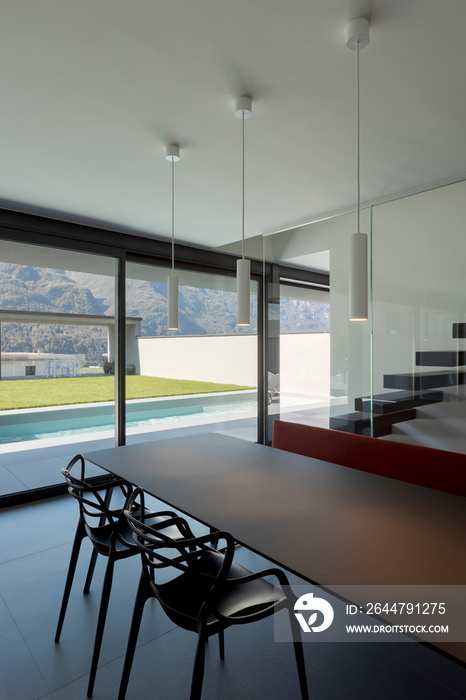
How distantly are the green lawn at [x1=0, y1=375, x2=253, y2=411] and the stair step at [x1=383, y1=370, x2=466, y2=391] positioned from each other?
95.7 inches

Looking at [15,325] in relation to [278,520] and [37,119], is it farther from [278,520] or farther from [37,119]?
[278,520]

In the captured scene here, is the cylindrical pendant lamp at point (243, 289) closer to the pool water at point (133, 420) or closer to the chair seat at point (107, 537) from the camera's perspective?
the chair seat at point (107, 537)

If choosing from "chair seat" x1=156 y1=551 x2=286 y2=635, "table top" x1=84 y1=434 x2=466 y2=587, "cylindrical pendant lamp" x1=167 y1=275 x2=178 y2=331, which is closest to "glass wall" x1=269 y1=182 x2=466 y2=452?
"table top" x1=84 y1=434 x2=466 y2=587

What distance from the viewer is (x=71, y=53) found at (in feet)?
5.66

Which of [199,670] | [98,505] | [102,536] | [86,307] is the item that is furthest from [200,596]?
[86,307]

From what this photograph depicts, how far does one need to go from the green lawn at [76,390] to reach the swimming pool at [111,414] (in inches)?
2.6

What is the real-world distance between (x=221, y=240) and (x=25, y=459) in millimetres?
2917

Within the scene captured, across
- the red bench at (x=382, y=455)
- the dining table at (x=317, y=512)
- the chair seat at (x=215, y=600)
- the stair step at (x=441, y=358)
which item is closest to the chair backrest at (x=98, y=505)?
the dining table at (x=317, y=512)

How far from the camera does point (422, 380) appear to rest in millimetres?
3109

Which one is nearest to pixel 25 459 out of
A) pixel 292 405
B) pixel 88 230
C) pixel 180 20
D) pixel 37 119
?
pixel 88 230

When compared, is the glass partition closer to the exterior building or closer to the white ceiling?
the white ceiling

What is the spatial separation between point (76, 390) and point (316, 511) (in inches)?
121

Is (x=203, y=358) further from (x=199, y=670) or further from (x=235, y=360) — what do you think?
(x=199, y=670)

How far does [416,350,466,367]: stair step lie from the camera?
2900mm
